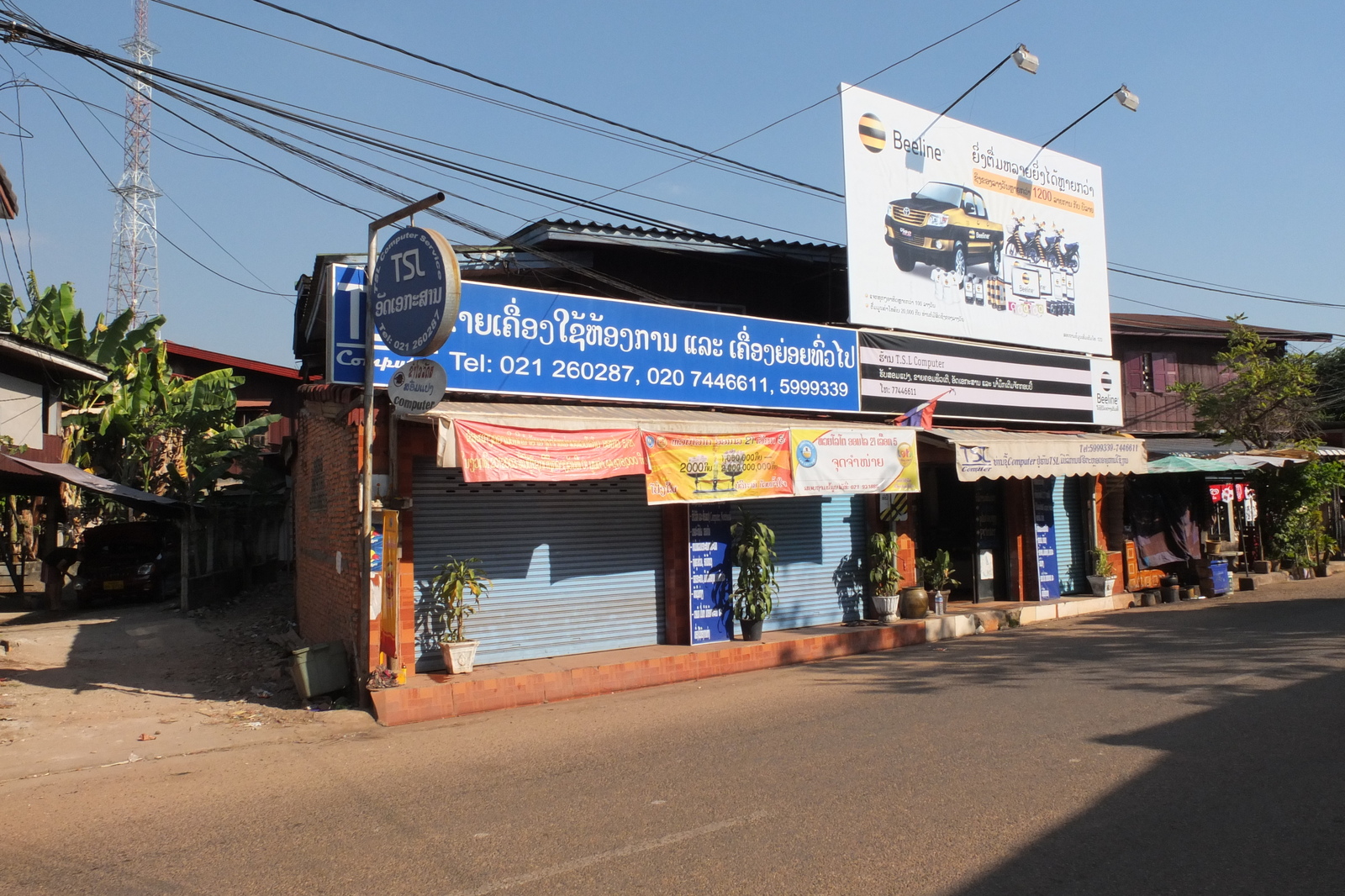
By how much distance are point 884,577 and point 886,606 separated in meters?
0.45

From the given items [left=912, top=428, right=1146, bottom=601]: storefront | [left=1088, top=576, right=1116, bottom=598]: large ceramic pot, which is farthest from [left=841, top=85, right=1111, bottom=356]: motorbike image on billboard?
[left=1088, top=576, right=1116, bottom=598]: large ceramic pot

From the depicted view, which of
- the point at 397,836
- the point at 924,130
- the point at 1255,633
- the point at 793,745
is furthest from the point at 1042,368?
the point at 397,836

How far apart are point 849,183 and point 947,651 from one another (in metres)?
7.47

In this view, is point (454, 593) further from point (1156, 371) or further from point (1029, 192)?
point (1156, 371)

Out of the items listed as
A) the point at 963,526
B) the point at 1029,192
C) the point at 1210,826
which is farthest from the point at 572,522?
the point at 1029,192

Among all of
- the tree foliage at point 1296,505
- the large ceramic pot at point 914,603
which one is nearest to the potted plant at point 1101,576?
the large ceramic pot at point 914,603

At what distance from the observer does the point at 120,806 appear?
6590 millimetres

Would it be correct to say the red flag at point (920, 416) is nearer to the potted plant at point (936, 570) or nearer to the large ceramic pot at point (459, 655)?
the potted plant at point (936, 570)

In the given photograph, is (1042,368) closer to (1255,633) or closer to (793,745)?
(1255,633)

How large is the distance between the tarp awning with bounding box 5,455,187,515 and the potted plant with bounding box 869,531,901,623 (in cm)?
1231

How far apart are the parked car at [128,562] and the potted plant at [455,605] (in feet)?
38.4

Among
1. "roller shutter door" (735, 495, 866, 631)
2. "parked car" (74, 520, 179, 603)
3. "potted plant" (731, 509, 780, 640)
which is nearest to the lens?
"potted plant" (731, 509, 780, 640)

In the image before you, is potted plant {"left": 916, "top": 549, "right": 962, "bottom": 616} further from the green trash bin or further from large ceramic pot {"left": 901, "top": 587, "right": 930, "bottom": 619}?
the green trash bin

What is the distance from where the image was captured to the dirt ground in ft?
28.1
